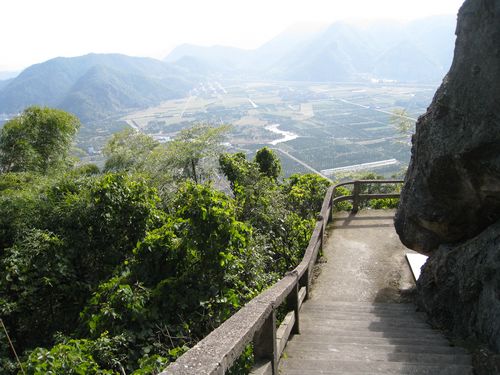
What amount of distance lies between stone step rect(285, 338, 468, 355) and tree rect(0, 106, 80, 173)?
60.4ft

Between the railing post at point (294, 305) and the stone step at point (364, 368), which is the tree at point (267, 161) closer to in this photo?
the railing post at point (294, 305)

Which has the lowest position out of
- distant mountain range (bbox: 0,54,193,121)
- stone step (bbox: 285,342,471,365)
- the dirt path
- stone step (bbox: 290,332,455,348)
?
the dirt path

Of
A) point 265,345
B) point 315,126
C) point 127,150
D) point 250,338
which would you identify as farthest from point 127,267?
point 315,126

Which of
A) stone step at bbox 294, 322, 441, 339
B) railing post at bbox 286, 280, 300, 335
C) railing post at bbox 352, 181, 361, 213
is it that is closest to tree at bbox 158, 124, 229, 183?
railing post at bbox 352, 181, 361, 213

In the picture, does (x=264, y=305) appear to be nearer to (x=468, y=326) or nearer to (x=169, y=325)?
(x=169, y=325)

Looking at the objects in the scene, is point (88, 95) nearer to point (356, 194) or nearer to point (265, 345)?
point (356, 194)

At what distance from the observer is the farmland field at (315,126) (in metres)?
62.9

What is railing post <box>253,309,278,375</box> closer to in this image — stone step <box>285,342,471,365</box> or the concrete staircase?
the concrete staircase

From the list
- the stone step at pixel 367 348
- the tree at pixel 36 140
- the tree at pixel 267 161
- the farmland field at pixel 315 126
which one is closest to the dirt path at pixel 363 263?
the stone step at pixel 367 348

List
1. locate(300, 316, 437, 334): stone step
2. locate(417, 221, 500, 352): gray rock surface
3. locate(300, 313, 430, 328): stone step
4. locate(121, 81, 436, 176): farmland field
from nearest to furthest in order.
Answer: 1. locate(417, 221, 500, 352): gray rock surface
2. locate(300, 316, 437, 334): stone step
3. locate(300, 313, 430, 328): stone step
4. locate(121, 81, 436, 176): farmland field

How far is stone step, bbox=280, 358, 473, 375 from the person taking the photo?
3564 millimetres

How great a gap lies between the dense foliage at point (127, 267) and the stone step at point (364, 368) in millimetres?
1120

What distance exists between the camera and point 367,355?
4027 mm

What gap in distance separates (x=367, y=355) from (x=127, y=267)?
3.60 metres
